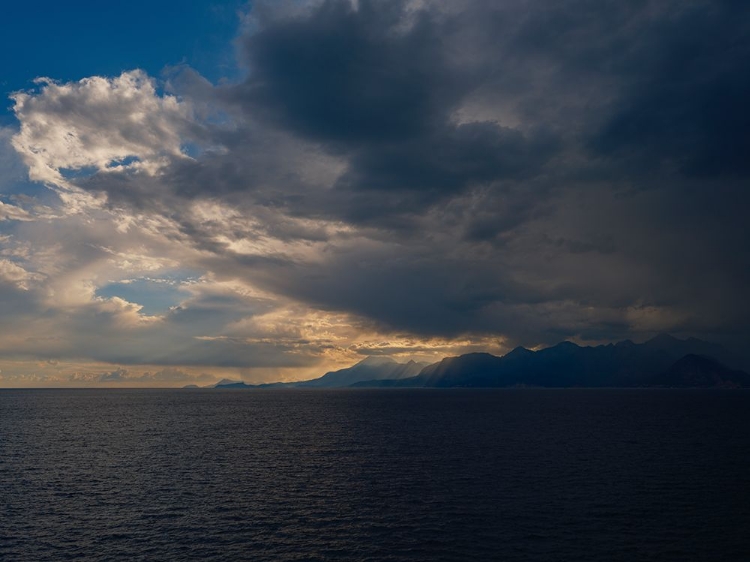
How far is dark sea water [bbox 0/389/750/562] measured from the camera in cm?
4766

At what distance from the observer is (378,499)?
64.5m

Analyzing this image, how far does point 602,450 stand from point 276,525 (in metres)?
73.3

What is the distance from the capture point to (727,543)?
4875 cm

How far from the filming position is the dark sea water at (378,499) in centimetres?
4766

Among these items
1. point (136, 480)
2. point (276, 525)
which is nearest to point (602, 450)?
point (276, 525)

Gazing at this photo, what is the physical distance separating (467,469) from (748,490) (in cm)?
3747

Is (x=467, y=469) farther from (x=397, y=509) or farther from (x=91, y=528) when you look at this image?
(x=91, y=528)

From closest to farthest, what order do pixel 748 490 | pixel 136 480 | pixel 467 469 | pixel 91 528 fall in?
pixel 91 528 < pixel 748 490 < pixel 136 480 < pixel 467 469

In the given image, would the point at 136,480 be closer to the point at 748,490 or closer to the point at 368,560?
the point at 368,560

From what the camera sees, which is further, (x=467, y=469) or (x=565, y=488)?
(x=467, y=469)

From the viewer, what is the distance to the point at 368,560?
44.8 meters

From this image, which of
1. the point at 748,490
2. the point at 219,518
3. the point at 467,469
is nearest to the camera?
the point at 219,518

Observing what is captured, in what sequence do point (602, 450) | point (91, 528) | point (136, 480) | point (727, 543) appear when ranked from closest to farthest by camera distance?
1. point (727, 543)
2. point (91, 528)
3. point (136, 480)
4. point (602, 450)

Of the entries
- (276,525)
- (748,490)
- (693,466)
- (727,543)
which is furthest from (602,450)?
(276,525)
